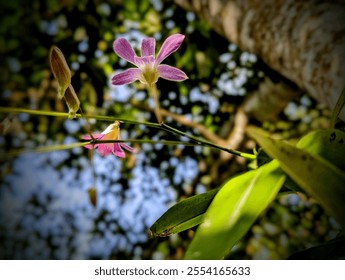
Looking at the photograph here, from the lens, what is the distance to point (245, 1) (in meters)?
0.99

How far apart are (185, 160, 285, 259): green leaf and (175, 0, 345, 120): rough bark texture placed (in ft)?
0.96

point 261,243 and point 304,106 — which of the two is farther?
point 261,243

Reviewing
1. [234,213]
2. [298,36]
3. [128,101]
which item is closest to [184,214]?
[234,213]

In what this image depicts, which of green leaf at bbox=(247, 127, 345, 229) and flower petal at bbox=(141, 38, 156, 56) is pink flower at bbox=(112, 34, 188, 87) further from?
green leaf at bbox=(247, 127, 345, 229)

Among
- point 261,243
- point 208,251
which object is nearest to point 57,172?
point 261,243

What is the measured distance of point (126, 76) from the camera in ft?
1.37

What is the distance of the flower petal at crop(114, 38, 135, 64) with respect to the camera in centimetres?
37

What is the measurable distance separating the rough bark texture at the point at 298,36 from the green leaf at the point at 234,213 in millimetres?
291

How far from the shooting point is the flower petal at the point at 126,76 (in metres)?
0.41

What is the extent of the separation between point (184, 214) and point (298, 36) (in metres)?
0.58

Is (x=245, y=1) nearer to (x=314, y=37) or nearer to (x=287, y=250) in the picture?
(x=314, y=37)

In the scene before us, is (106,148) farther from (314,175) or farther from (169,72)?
(314,175)

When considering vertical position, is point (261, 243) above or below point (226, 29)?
below

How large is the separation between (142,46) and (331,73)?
0.39 m
